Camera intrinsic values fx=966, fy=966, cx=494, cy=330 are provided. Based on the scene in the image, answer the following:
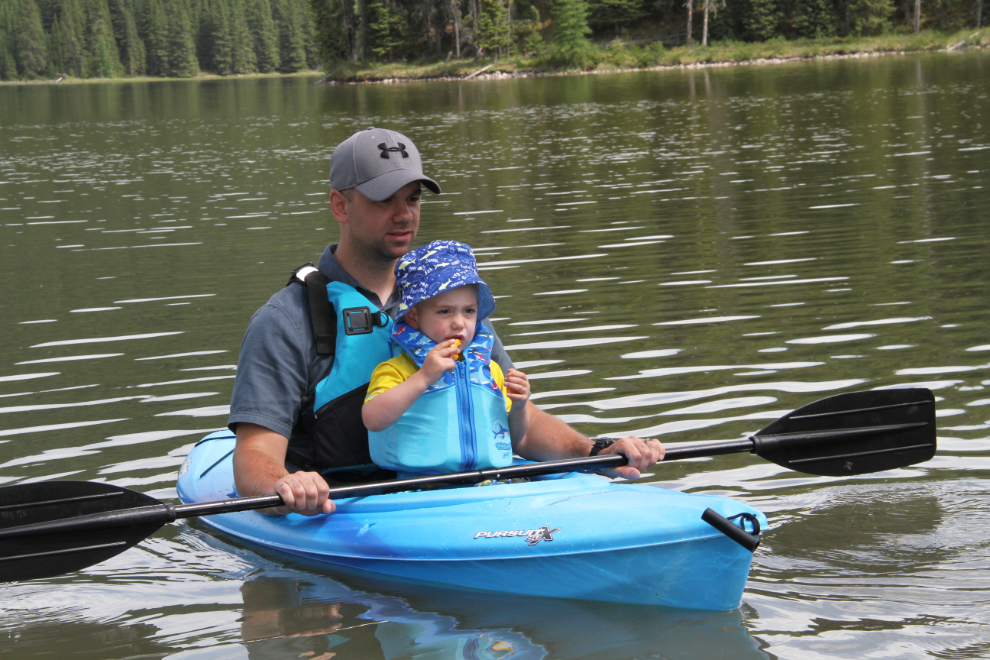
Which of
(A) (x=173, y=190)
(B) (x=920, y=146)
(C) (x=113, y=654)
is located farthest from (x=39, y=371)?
(B) (x=920, y=146)

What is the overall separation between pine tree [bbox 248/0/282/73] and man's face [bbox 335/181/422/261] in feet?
382

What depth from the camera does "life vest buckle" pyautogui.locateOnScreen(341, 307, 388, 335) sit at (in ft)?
12.2

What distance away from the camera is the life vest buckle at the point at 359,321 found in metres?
3.73

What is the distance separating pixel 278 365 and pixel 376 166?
84 centimetres

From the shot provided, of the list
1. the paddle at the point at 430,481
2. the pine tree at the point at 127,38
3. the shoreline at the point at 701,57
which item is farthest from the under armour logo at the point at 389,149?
the pine tree at the point at 127,38

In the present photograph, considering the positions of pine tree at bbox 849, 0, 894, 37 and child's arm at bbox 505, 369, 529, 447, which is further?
pine tree at bbox 849, 0, 894, 37

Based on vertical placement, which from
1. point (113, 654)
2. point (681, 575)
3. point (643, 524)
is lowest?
point (113, 654)

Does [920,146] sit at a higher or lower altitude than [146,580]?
higher

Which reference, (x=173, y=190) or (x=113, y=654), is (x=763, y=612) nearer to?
(x=113, y=654)

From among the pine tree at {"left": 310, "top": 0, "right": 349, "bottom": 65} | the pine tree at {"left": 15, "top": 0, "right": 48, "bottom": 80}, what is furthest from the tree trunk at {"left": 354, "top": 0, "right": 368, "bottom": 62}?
the pine tree at {"left": 15, "top": 0, "right": 48, "bottom": 80}

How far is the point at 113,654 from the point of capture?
3498 mm

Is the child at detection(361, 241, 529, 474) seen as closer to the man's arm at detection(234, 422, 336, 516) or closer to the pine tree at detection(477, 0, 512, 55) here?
the man's arm at detection(234, 422, 336, 516)

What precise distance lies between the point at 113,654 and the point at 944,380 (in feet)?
15.4

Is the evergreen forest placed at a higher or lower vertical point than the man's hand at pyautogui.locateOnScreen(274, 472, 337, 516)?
higher
